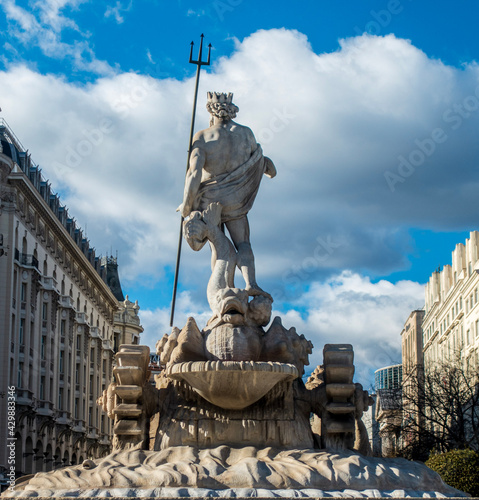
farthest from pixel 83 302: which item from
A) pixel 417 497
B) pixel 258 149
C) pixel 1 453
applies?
pixel 417 497

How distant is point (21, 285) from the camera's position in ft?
166

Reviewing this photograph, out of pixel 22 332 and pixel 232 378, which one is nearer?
pixel 232 378

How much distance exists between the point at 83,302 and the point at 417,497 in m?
61.7

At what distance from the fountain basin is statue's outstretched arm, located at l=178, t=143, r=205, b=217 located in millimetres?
3180

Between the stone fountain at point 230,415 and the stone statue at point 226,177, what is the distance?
0.04m

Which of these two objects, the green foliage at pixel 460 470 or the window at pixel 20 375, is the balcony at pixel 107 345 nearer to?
the window at pixel 20 375

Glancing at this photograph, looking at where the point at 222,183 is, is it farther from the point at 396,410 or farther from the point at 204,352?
the point at 396,410

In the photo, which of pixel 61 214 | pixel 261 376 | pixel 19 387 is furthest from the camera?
pixel 61 214

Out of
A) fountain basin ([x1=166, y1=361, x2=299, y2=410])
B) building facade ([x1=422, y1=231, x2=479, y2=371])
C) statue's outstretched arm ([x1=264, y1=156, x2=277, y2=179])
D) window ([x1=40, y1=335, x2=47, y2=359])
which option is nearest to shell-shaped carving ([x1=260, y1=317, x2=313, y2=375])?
fountain basin ([x1=166, y1=361, x2=299, y2=410])

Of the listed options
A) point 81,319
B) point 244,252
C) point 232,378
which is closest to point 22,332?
point 81,319

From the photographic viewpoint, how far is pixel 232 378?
12.1 m

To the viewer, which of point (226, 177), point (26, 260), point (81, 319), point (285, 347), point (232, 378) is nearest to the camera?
point (232, 378)

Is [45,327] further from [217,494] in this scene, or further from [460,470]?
[217,494]

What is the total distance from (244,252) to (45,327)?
43.7 metres
